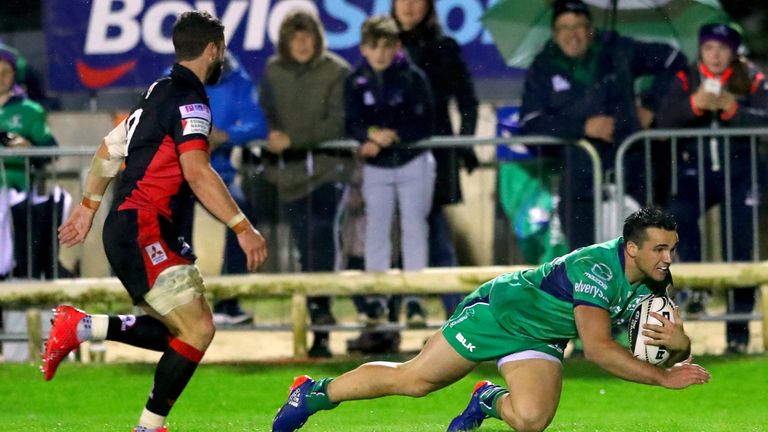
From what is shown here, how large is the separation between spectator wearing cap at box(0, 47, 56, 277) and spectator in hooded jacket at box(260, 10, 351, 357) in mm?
1691

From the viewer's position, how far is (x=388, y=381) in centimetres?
790

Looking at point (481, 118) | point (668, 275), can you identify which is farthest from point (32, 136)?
point (668, 275)

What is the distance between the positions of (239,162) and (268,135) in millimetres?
290

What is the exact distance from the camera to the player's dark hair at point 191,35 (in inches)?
Result: 315

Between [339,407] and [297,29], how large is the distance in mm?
3180

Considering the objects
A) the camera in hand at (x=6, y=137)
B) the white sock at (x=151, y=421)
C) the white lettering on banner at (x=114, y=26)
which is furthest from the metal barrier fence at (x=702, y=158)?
the white sock at (x=151, y=421)

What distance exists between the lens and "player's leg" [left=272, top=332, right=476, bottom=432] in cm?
786

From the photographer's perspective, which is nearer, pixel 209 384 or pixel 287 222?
pixel 209 384

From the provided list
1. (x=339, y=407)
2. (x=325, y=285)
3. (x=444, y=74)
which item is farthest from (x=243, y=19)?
(x=339, y=407)

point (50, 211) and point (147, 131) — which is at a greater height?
point (147, 131)

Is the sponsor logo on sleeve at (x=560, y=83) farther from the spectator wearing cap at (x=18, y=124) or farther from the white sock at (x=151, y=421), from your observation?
the white sock at (x=151, y=421)

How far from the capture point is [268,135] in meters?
12.0

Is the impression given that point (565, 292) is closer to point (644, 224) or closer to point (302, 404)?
point (644, 224)

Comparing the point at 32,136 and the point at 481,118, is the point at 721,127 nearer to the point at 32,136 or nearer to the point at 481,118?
the point at 481,118
